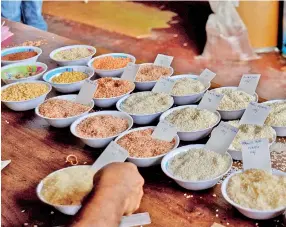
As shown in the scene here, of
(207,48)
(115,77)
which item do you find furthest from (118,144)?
(207,48)

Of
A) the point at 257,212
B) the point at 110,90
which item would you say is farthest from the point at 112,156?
the point at 110,90

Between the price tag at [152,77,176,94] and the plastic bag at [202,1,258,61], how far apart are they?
8.04 ft

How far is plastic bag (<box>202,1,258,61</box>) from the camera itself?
438cm

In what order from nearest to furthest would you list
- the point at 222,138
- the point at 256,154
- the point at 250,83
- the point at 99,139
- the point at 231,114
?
the point at 256,154 < the point at 222,138 < the point at 99,139 < the point at 231,114 < the point at 250,83

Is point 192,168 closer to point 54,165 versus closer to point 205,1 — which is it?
point 54,165

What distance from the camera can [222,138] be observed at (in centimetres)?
162

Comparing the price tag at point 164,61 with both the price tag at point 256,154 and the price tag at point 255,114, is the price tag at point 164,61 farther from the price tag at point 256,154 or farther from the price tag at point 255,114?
the price tag at point 256,154

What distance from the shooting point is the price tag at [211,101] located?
1.90 m

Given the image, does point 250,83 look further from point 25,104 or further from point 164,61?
point 25,104

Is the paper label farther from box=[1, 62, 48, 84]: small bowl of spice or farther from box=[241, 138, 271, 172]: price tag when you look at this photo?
box=[1, 62, 48, 84]: small bowl of spice

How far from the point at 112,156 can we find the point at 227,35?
313 cm

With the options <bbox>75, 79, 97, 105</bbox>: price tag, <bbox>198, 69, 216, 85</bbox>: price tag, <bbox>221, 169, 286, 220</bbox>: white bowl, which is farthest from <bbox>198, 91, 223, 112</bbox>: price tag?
<bbox>221, 169, 286, 220</bbox>: white bowl

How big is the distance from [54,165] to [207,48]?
3136 mm

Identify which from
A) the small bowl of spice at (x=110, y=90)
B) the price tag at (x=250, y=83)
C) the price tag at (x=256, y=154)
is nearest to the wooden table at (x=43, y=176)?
the price tag at (x=256, y=154)
